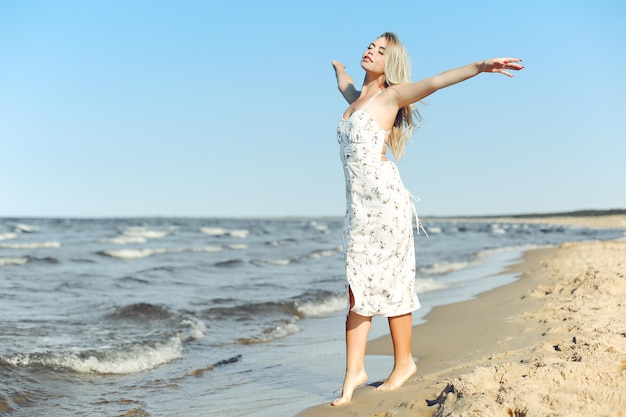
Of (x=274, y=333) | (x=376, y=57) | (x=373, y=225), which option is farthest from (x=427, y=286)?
(x=376, y=57)

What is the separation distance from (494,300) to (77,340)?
182 inches

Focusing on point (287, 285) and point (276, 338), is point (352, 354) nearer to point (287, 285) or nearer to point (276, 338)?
point (276, 338)

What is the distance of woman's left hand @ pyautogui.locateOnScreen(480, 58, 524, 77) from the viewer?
3278 mm

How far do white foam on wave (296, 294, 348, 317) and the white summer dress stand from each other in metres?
5.26

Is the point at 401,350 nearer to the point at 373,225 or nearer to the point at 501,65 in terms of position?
the point at 373,225

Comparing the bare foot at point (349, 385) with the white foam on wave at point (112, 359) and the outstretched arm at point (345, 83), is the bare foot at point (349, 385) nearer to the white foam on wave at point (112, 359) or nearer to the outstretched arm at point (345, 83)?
the outstretched arm at point (345, 83)

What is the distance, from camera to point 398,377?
12.5 ft

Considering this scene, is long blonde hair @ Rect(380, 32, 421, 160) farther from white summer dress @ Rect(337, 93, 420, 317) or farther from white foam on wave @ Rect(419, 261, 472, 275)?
white foam on wave @ Rect(419, 261, 472, 275)

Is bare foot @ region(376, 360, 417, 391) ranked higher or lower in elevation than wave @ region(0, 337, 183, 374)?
higher

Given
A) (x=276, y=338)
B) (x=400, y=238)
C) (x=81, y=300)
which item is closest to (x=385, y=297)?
(x=400, y=238)

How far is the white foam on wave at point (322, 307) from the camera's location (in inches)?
353

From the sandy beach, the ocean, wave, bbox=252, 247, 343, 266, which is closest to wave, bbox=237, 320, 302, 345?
the ocean

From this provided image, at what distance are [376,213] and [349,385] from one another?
39.4 inches

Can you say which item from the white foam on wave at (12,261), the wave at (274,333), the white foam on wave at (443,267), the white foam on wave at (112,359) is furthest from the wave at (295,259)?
the white foam on wave at (112,359)
